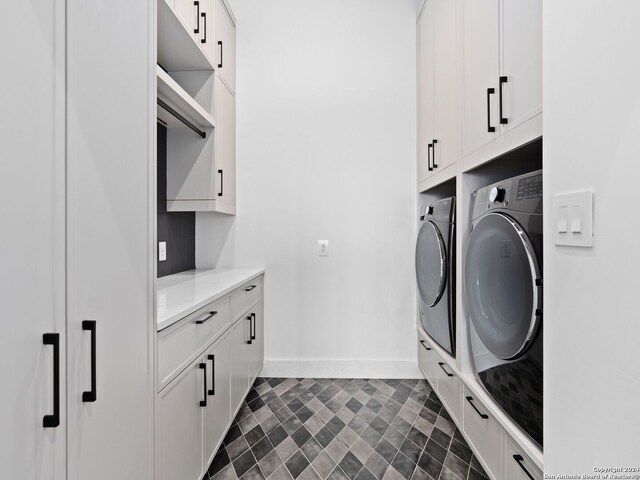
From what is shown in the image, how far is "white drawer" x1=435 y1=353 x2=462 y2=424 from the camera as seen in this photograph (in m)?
1.87

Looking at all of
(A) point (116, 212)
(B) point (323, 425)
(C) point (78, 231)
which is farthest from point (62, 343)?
(B) point (323, 425)

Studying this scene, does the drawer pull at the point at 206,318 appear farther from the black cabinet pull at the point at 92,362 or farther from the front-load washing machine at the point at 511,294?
the front-load washing machine at the point at 511,294

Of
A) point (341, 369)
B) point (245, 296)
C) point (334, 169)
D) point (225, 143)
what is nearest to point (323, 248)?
point (334, 169)

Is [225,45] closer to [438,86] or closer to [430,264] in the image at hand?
[438,86]

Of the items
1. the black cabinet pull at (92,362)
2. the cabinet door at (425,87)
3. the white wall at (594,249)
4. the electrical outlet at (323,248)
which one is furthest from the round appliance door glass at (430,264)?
the black cabinet pull at (92,362)

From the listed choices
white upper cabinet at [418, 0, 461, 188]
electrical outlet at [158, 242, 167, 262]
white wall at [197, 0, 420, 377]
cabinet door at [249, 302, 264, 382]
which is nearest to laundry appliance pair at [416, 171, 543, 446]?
white upper cabinet at [418, 0, 461, 188]

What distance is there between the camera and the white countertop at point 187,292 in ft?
4.00

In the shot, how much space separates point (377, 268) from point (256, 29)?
2122 millimetres

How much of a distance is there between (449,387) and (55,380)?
76.2 inches

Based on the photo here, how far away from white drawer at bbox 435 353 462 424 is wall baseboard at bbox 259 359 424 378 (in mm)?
474

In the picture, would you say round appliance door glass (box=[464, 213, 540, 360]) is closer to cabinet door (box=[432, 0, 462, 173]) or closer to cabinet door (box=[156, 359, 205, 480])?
cabinet door (box=[432, 0, 462, 173])

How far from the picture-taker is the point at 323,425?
201 centimetres

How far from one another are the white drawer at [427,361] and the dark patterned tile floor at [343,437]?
0.37 ft

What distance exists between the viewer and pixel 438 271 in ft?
6.66
